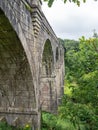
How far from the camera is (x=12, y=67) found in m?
7.39

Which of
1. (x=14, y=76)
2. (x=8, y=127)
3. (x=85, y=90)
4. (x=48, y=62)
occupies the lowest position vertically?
(x=8, y=127)

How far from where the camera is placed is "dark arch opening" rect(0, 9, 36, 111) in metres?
6.28

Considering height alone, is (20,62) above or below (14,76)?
above

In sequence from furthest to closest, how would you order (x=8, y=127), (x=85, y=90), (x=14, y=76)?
(x=85, y=90), (x=8, y=127), (x=14, y=76)

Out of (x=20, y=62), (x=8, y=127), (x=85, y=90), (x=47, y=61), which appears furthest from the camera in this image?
(x=47, y=61)

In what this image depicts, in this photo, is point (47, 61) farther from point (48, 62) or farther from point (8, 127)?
point (8, 127)

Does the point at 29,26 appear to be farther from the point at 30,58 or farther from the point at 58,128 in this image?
the point at 58,128

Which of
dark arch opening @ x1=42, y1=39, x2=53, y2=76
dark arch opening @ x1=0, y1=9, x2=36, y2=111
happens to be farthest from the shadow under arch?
dark arch opening @ x1=0, y1=9, x2=36, y2=111

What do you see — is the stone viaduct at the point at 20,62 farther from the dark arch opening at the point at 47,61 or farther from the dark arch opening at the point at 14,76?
the dark arch opening at the point at 47,61

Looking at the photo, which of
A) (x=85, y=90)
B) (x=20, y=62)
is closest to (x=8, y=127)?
(x=20, y=62)

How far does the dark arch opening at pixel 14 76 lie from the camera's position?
6280 millimetres

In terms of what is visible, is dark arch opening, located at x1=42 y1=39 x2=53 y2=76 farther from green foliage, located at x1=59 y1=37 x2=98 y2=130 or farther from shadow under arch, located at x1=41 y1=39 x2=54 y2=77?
green foliage, located at x1=59 y1=37 x2=98 y2=130

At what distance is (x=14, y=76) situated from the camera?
300 inches

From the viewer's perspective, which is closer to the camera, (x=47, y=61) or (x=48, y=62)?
(x=47, y=61)
